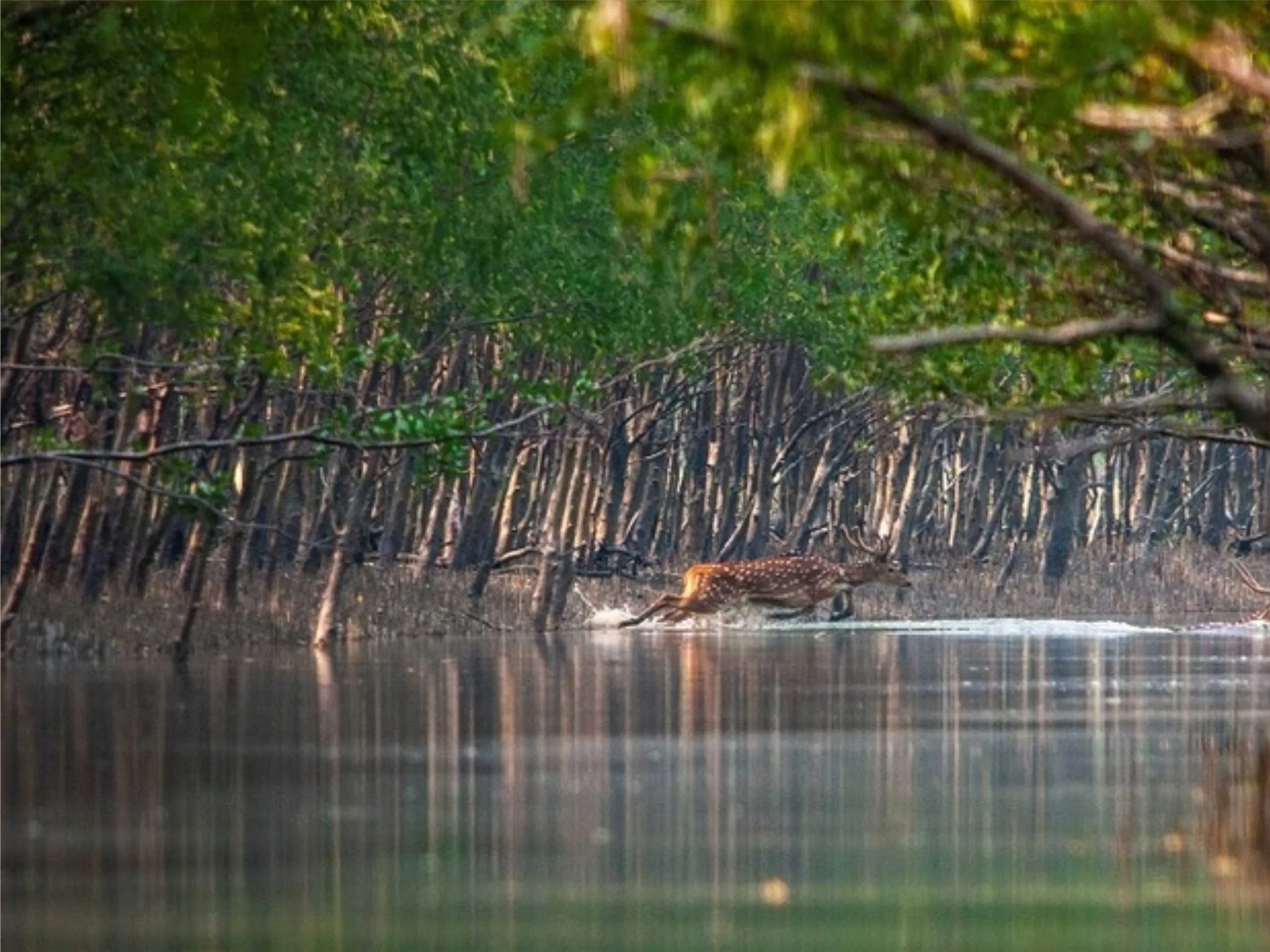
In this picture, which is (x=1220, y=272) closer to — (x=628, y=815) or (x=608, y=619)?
(x=628, y=815)

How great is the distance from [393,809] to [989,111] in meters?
4.91

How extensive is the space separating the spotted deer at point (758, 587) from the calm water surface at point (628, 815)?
20.7 metres

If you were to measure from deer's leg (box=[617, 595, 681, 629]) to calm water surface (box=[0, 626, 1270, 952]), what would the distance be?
20325 mm

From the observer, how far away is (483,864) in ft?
41.2

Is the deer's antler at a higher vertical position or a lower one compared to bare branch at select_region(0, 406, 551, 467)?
higher

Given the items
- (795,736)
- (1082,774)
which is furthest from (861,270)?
(1082,774)

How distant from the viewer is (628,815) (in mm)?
14617

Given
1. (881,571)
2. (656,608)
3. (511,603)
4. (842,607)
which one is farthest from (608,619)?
(881,571)

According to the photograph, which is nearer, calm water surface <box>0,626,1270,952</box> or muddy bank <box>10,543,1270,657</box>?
calm water surface <box>0,626,1270,952</box>

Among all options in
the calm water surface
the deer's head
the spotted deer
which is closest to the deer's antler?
the deer's head

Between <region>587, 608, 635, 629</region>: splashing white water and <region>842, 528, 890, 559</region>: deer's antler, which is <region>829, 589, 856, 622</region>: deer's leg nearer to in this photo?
<region>842, 528, 890, 559</region>: deer's antler

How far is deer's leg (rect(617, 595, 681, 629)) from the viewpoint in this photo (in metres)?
48.2

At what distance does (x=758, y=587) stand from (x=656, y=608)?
5.44 ft

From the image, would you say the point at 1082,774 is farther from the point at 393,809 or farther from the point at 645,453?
the point at 645,453
